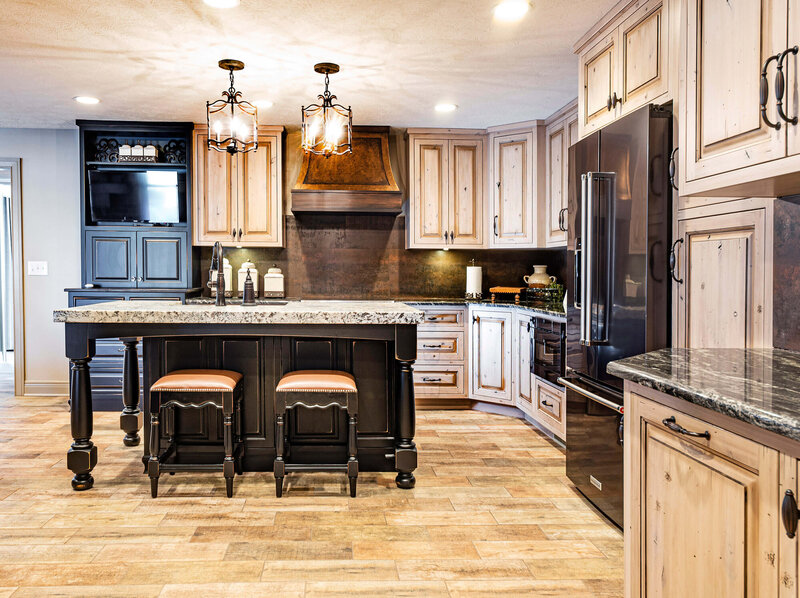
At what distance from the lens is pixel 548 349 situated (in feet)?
12.9

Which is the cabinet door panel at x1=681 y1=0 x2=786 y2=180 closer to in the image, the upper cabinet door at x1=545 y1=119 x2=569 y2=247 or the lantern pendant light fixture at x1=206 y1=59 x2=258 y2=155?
the lantern pendant light fixture at x1=206 y1=59 x2=258 y2=155

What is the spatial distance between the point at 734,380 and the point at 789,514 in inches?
16.2

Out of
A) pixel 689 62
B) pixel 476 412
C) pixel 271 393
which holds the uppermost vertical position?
pixel 689 62

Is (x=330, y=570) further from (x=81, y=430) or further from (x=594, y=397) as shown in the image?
(x=81, y=430)

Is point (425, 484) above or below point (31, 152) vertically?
below

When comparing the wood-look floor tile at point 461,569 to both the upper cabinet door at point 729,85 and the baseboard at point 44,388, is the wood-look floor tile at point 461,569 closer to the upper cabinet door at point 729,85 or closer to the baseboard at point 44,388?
the upper cabinet door at point 729,85

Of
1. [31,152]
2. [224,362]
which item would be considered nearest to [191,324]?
[224,362]

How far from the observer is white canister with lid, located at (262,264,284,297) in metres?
5.26

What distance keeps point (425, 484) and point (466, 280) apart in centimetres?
272

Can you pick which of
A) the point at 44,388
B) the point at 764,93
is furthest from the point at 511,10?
the point at 44,388

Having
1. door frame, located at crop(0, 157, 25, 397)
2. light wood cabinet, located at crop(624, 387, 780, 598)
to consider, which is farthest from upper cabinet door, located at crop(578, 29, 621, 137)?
door frame, located at crop(0, 157, 25, 397)

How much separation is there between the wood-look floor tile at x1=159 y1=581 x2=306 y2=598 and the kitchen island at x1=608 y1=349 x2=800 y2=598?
1138 mm

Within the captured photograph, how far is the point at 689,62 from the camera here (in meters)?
1.81

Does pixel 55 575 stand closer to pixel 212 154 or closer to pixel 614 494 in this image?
pixel 614 494
